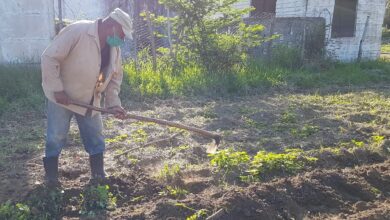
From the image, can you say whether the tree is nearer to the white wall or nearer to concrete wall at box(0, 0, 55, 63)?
concrete wall at box(0, 0, 55, 63)

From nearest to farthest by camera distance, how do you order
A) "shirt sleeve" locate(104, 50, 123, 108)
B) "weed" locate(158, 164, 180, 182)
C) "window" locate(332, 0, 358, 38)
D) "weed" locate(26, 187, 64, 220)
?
"weed" locate(26, 187, 64, 220), "shirt sleeve" locate(104, 50, 123, 108), "weed" locate(158, 164, 180, 182), "window" locate(332, 0, 358, 38)

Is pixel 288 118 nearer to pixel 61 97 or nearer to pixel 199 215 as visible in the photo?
pixel 199 215

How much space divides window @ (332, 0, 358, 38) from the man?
39.0 feet

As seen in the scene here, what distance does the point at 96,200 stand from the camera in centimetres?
375

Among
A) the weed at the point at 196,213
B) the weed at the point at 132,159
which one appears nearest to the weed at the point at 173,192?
the weed at the point at 196,213

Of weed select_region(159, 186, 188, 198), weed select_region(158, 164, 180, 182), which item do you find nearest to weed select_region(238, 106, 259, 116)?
weed select_region(158, 164, 180, 182)

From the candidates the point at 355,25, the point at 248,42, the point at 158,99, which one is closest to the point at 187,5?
the point at 248,42

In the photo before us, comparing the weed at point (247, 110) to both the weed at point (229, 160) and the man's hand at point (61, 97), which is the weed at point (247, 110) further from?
the man's hand at point (61, 97)

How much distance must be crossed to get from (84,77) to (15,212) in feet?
4.18

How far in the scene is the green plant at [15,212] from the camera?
11.1 feet

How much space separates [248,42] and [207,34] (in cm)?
101

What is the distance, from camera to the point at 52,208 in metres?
3.64

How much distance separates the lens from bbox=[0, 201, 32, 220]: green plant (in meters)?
3.38

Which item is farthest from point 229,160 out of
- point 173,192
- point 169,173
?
point 173,192
